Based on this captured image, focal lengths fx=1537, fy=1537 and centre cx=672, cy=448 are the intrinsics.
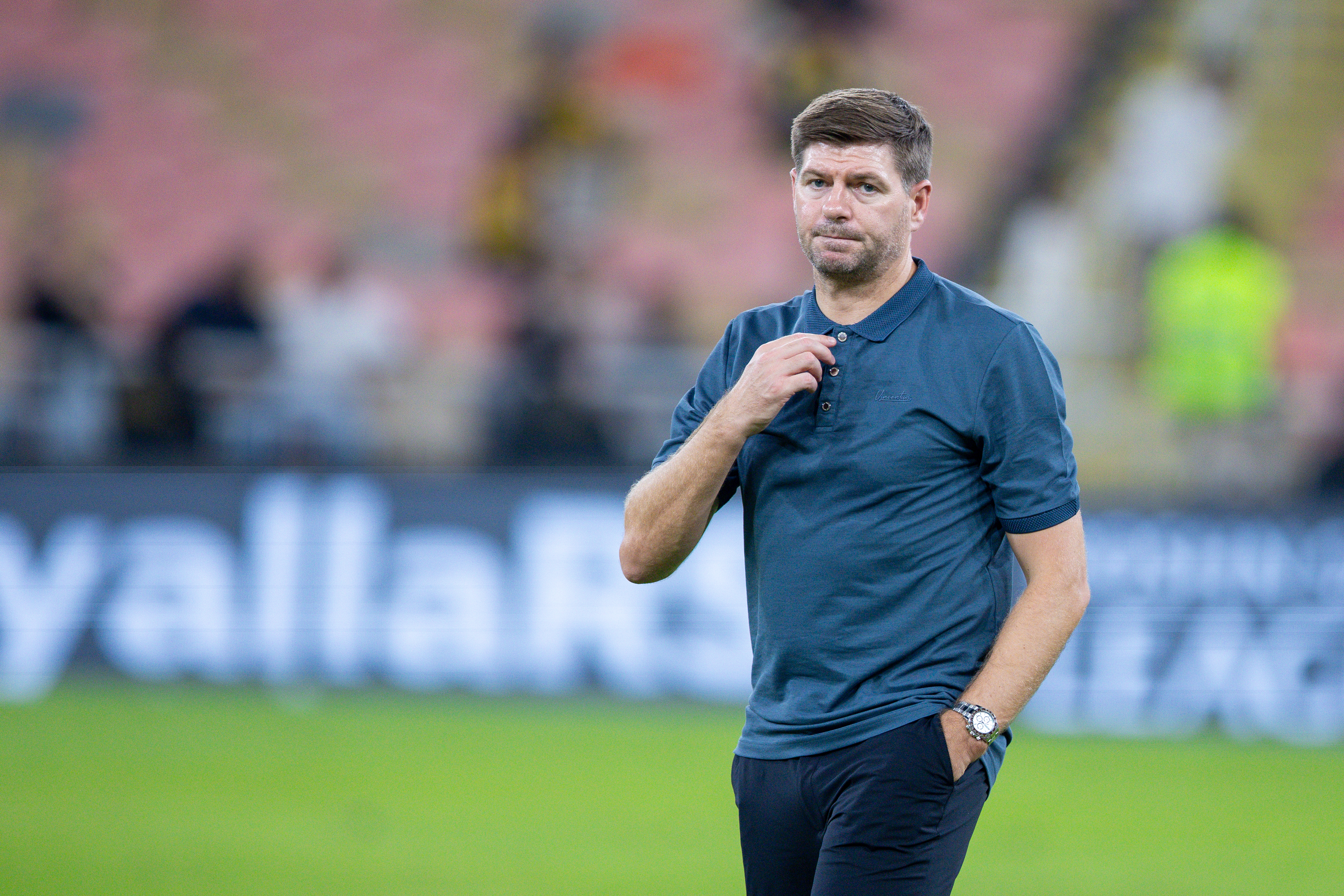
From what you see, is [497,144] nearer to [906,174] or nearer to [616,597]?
[616,597]

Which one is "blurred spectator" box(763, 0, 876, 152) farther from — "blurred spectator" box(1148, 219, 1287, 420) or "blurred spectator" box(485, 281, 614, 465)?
"blurred spectator" box(485, 281, 614, 465)

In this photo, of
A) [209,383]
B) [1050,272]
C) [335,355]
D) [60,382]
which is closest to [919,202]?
[209,383]

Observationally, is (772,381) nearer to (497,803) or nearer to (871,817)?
(871,817)

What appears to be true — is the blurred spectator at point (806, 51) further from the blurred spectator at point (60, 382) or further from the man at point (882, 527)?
the man at point (882, 527)

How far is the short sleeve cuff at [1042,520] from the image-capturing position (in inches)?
103

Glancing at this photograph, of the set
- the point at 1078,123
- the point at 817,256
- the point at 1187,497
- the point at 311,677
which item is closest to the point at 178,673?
the point at 311,677

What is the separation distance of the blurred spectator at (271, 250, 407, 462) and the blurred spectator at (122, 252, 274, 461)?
196 mm

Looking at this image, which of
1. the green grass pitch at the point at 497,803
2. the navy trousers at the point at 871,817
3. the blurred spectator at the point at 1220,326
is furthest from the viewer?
the blurred spectator at the point at 1220,326

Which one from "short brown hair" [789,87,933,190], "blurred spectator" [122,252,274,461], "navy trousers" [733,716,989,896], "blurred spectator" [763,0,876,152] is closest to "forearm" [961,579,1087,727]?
"navy trousers" [733,716,989,896]

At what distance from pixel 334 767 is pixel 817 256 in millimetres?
4813

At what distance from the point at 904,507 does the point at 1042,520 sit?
236mm

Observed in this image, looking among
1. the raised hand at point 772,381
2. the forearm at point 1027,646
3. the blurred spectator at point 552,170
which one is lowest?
the forearm at point 1027,646

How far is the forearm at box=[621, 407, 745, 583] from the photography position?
8.78 ft

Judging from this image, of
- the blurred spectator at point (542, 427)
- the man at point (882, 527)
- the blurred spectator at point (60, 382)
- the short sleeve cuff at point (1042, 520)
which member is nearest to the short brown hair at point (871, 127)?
the man at point (882, 527)
